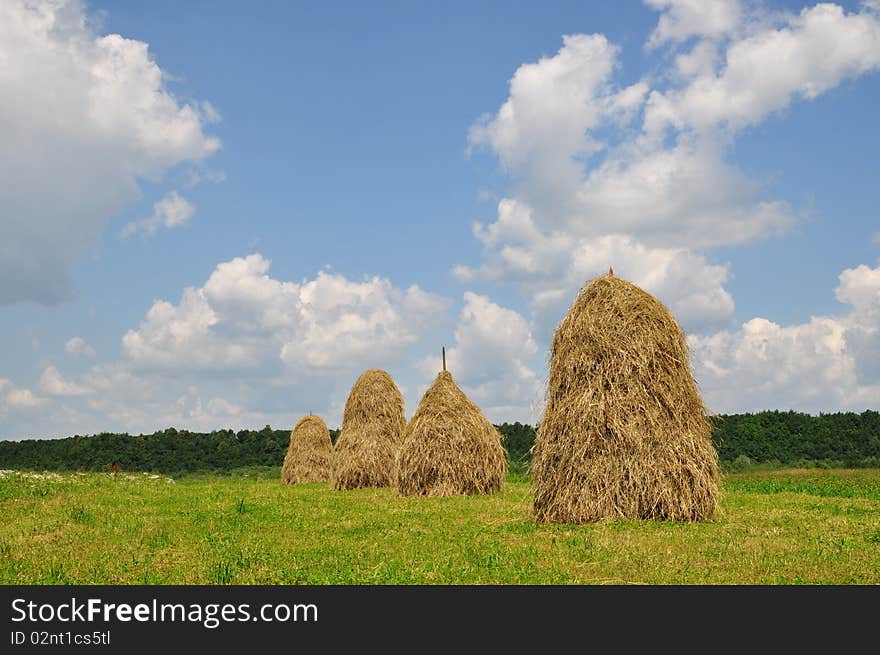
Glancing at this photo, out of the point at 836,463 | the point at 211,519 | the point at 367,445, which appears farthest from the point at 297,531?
the point at 836,463

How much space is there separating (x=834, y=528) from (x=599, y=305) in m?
5.54

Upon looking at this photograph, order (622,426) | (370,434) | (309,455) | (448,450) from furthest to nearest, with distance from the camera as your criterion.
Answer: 1. (309,455)
2. (370,434)
3. (448,450)
4. (622,426)

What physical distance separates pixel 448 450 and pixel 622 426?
29.0 feet

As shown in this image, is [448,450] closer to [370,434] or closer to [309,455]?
[370,434]

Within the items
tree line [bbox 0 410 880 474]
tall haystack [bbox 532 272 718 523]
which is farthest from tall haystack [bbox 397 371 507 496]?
tree line [bbox 0 410 880 474]

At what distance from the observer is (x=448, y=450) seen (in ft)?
71.7

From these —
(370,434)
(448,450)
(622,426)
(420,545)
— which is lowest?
(420,545)

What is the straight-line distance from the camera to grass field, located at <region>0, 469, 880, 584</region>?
29.3 ft

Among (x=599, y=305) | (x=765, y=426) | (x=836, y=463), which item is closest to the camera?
(x=599, y=305)

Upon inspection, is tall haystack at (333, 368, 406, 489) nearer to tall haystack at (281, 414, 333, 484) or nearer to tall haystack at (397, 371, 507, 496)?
tall haystack at (397, 371, 507, 496)

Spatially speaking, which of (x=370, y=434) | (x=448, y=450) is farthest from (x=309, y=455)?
(x=448, y=450)

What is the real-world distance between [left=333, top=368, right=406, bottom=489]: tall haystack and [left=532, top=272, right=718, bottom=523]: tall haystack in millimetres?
13276

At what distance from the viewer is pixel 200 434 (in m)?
55.0
